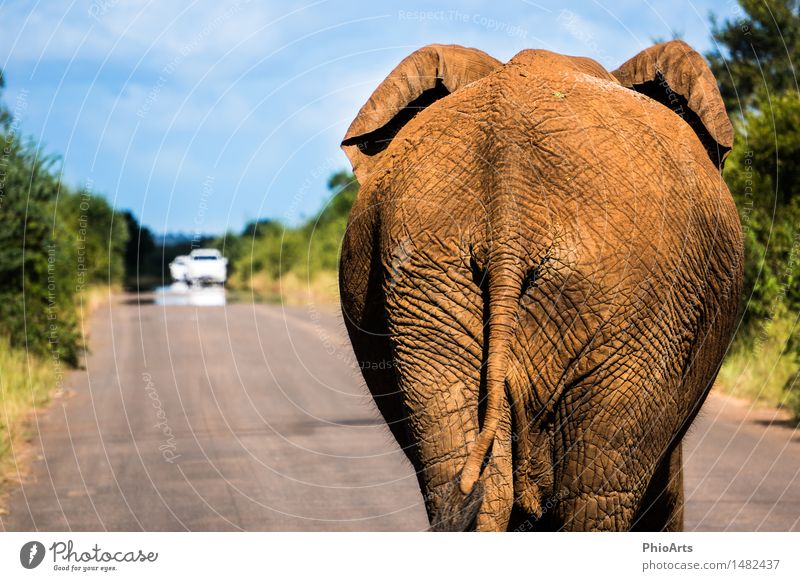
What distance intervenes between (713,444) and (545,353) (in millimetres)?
9169

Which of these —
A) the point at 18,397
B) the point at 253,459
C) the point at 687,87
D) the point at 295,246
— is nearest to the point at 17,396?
the point at 18,397

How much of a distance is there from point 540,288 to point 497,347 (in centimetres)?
25

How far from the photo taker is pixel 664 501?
5.08 meters

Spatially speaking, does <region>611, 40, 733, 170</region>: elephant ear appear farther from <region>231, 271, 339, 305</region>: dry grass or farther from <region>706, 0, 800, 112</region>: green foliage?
<region>231, 271, 339, 305</region>: dry grass

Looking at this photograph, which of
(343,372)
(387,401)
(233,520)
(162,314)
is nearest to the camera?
(387,401)

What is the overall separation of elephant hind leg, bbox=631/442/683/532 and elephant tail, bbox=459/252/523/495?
1.62m

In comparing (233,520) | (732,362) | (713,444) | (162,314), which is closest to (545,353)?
(233,520)

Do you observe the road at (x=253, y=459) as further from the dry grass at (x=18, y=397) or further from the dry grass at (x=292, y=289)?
the dry grass at (x=292, y=289)

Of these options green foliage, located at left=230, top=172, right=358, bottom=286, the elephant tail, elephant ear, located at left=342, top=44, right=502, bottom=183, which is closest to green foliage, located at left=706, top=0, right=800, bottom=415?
elephant ear, located at left=342, top=44, right=502, bottom=183

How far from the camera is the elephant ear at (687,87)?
14.6 feet

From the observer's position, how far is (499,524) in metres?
3.62

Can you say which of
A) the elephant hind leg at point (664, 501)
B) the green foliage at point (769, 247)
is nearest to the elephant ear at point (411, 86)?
the elephant hind leg at point (664, 501)

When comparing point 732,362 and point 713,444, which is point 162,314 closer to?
point 732,362

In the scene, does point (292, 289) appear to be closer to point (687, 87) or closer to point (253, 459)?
point (253, 459)
